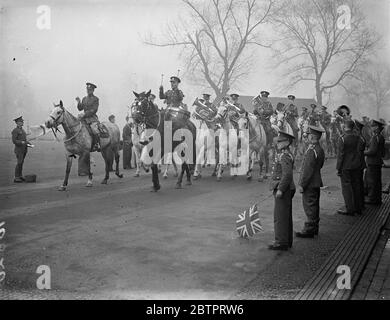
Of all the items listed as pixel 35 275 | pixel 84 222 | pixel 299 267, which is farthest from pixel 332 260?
pixel 84 222

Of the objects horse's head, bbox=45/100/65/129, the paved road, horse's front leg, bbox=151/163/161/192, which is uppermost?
horse's head, bbox=45/100/65/129

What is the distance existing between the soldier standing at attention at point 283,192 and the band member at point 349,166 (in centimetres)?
307

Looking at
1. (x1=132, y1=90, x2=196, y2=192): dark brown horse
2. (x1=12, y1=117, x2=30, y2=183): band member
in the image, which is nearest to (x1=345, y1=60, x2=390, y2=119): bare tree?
(x1=132, y1=90, x2=196, y2=192): dark brown horse

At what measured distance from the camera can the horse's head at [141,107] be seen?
1054 centimetres

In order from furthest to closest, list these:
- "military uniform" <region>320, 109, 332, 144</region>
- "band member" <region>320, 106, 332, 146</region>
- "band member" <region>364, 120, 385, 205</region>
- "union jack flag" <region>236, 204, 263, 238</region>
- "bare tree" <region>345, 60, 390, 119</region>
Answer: "military uniform" <region>320, 109, 332, 144</region> < "band member" <region>320, 106, 332, 146</region> < "band member" <region>364, 120, 385, 205</region> < "bare tree" <region>345, 60, 390, 119</region> < "union jack flag" <region>236, 204, 263, 238</region>

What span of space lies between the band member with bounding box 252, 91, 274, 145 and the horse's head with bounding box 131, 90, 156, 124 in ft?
13.5

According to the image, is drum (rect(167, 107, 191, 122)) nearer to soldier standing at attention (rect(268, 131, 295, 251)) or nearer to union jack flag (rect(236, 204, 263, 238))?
union jack flag (rect(236, 204, 263, 238))

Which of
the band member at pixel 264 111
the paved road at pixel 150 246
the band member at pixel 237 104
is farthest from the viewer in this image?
the band member at pixel 264 111

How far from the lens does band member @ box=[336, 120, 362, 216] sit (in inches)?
323

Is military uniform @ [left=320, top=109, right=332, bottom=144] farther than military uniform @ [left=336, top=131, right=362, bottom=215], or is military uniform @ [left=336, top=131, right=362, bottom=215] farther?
military uniform @ [left=320, top=109, right=332, bottom=144]

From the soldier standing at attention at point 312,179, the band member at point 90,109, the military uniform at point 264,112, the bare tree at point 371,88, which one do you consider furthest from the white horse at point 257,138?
the soldier standing at attention at point 312,179

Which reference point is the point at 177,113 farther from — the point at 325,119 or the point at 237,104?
the point at 325,119

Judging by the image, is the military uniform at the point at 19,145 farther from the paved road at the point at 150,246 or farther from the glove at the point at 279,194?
the glove at the point at 279,194

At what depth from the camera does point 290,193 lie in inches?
226
